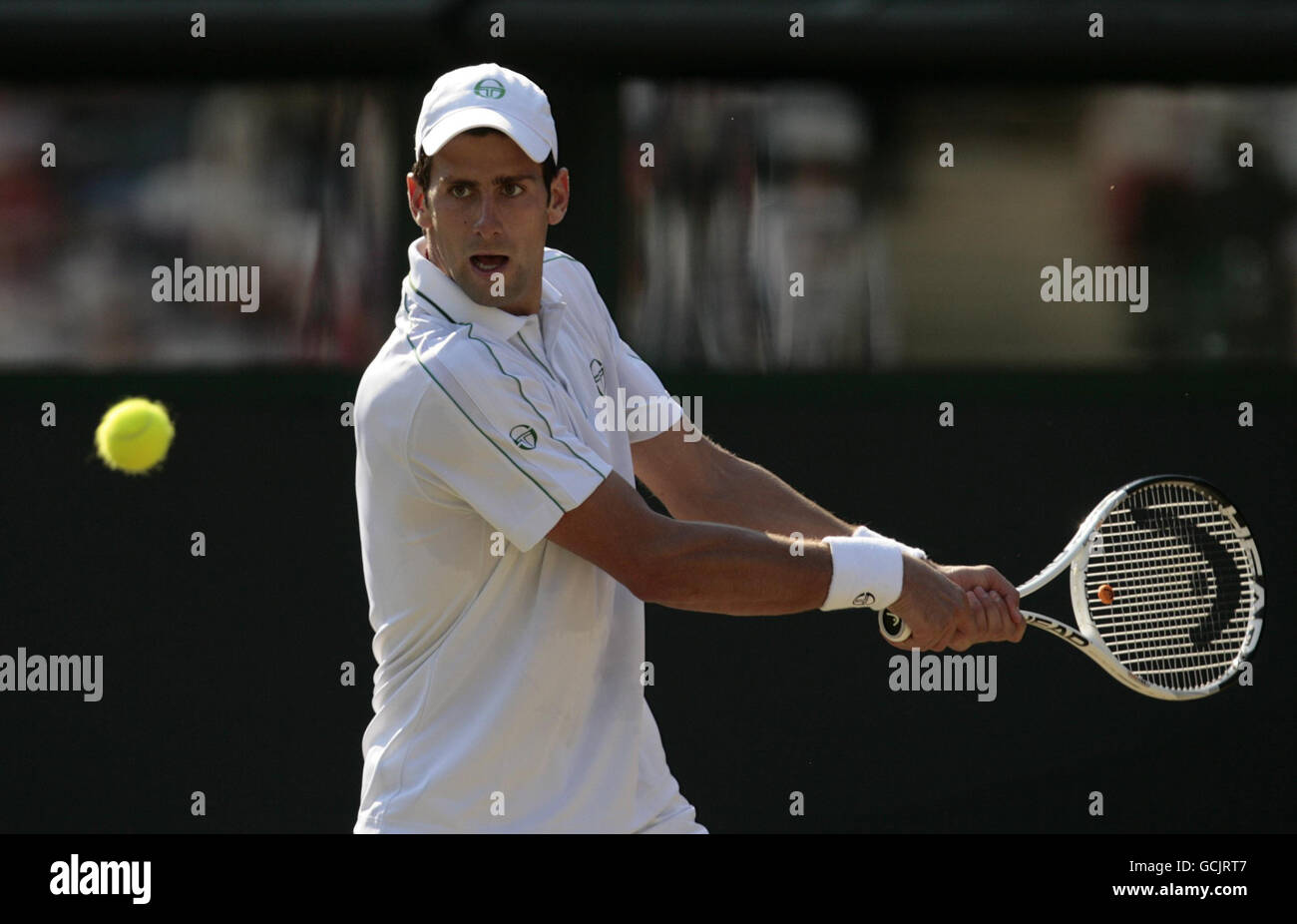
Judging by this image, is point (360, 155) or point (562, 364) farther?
point (360, 155)

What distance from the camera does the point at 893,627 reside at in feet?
10.8

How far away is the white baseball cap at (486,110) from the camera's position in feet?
10.1

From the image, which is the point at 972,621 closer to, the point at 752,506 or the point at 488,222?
the point at 752,506

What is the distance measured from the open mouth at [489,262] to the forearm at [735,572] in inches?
20.4

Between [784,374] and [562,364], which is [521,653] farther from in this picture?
[784,374]

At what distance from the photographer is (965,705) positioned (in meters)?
5.27

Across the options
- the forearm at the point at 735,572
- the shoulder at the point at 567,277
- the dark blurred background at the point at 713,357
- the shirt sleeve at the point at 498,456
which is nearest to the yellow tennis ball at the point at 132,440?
the dark blurred background at the point at 713,357

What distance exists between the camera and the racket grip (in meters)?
3.24

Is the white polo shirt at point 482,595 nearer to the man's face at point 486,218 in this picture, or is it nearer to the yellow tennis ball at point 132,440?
the man's face at point 486,218

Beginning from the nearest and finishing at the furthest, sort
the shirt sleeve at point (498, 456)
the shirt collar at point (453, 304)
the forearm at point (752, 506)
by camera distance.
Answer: the shirt sleeve at point (498, 456), the shirt collar at point (453, 304), the forearm at point (752, 506)
